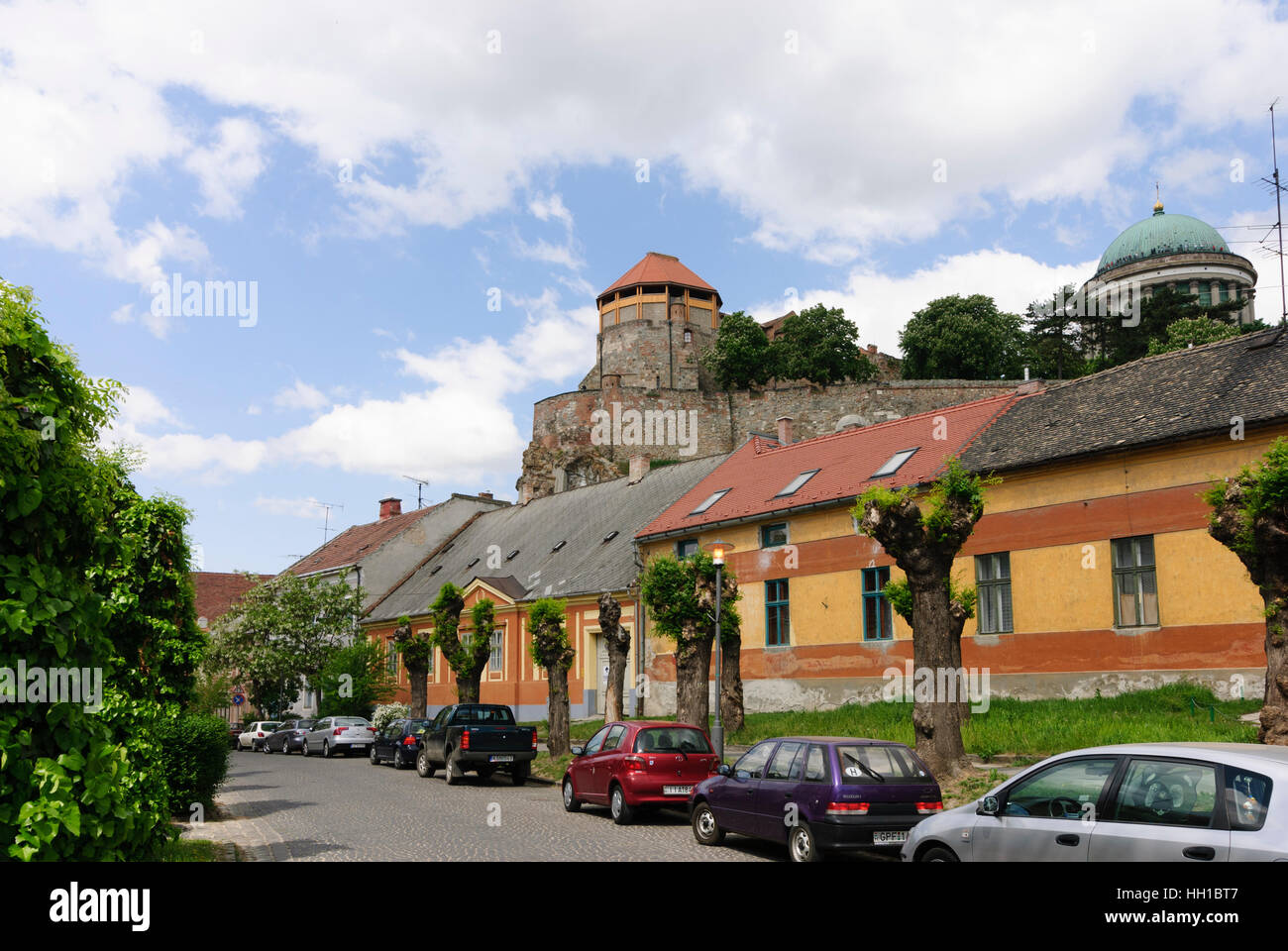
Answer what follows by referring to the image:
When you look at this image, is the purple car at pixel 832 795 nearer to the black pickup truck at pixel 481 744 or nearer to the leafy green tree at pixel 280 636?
the black pickup truck at pixel 481 744

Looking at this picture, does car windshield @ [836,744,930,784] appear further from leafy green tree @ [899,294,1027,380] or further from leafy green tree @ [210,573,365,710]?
leafy green tree @ [899,294,1027,380]

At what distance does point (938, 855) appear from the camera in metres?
8.37

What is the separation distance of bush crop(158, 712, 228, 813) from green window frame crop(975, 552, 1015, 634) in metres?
18.2

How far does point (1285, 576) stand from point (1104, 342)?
59.8 metres

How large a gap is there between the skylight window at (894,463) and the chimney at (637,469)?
1830 centimetres

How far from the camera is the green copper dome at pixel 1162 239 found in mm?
89812

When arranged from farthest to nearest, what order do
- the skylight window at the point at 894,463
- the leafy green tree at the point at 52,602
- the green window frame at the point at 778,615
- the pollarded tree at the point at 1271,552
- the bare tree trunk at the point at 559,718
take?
the green window frame at the point at 778,615 → the skylight window at the point at 894,463 → the bare tree trunk at the point at 559,718 → the pollarded tree at the point at 1271,552 → the leafy green tree at the point at 52,602

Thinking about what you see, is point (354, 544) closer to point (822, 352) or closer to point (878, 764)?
point (822, 352)

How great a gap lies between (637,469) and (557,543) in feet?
18.7

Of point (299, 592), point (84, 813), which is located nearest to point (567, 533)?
point (299, 592)

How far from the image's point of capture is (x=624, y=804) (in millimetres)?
16078

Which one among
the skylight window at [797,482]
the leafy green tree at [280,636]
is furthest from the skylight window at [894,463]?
the leafy green tree at [280,636]
